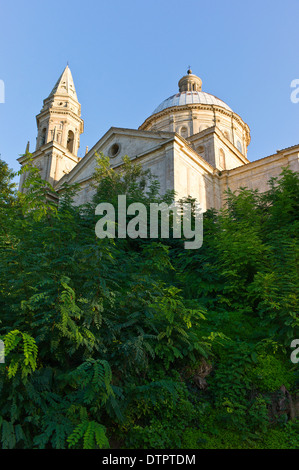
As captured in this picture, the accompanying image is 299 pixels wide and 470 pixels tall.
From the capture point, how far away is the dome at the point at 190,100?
3653 cm

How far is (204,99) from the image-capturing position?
37.0 m

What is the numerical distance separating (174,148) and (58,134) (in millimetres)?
14017

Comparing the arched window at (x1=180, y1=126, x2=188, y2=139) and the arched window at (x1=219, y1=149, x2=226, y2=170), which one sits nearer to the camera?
the arched window at (x1=219, y1=149, x2=226, y2=170)

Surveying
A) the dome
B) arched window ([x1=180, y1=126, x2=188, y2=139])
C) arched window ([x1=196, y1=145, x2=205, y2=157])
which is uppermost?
the dome

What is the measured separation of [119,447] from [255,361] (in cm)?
265

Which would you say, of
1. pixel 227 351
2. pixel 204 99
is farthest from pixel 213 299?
pixel 204 99

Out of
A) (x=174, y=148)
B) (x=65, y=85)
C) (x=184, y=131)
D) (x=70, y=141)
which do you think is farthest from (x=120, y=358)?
(x=65, y=85)

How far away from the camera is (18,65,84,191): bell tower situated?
31516 millimetres

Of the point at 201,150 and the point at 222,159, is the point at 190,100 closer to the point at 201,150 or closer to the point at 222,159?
the point at 201,150

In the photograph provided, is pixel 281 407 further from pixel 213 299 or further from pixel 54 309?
pixel 54 309

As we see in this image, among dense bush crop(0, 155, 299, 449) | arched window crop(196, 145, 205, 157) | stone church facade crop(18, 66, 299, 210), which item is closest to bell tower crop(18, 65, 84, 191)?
stone church facade crop(18, 66, 299, 210)

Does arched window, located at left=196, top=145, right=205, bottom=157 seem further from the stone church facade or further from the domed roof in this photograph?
the domed roof

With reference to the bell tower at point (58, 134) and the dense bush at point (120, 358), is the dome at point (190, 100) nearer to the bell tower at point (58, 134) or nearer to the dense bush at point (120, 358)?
the bell tower at point (58, 134)

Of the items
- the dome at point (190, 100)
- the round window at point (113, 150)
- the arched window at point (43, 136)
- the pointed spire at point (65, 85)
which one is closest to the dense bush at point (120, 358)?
the round window at point (113, 150)
